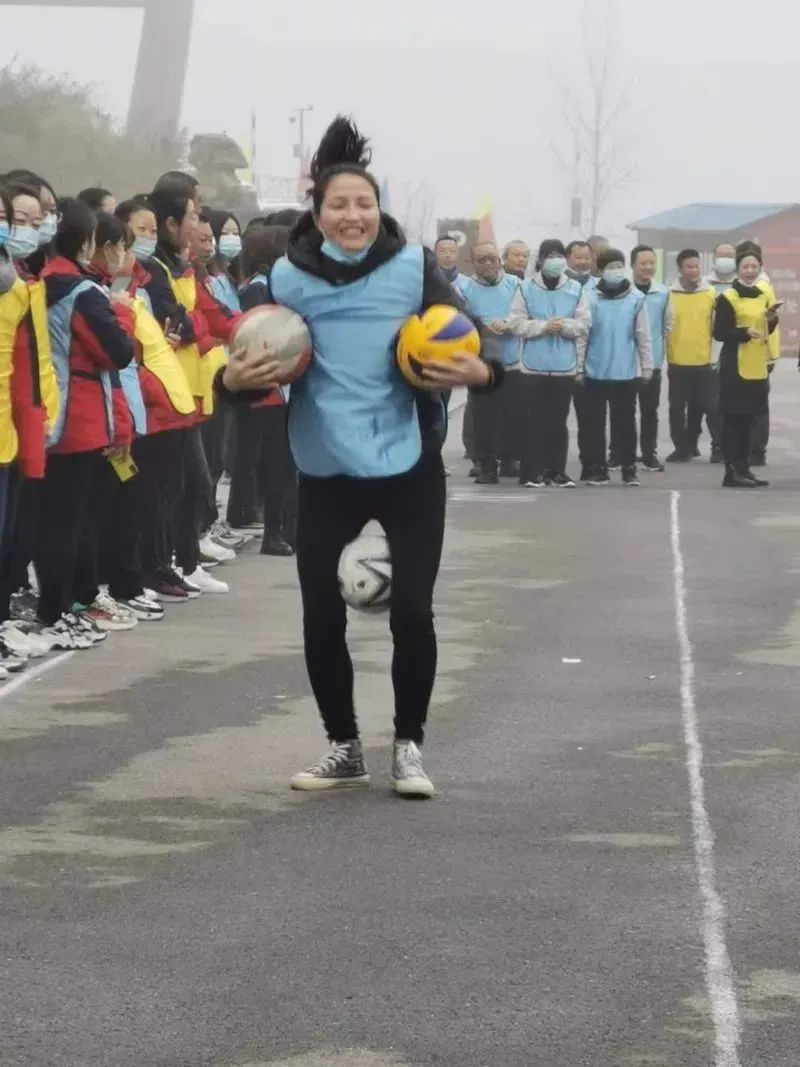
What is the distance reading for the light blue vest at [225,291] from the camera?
566 inches

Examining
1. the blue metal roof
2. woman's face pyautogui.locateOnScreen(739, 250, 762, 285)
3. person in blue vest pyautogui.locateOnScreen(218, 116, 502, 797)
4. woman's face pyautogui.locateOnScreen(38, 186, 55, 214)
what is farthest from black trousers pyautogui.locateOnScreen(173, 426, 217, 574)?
the blue metal roof

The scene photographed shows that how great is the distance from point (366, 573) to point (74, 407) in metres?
3.62

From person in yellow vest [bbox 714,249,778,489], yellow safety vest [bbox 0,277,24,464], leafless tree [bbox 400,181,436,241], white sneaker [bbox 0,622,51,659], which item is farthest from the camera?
leafless tree [bbox 400,181,436,241]

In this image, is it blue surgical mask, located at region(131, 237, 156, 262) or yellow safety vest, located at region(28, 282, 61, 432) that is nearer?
yellow safety vest, located at region(28, 282, 61, 432)

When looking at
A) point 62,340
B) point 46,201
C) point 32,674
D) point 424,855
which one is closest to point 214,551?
point 62,340

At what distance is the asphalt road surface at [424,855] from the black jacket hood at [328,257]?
168 centimetres

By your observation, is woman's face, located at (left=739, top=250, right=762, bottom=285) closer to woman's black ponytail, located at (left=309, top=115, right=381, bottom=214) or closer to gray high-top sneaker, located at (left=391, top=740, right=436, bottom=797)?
woman's black ponytail, located at (left=309, top=115, right=381, bottom=214)

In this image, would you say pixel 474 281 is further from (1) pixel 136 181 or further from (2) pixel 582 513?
(1) pixel 136 181

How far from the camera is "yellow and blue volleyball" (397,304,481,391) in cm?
783

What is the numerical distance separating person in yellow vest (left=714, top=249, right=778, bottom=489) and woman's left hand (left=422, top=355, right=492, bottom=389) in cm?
1343

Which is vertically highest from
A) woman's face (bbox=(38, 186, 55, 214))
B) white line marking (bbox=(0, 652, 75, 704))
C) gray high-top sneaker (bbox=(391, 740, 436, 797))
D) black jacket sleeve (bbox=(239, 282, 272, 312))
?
woman's face (bbox=(38, 186, 55, 214))

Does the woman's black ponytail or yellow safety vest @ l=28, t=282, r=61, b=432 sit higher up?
the woman's black ponytail

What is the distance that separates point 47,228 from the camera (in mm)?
10859

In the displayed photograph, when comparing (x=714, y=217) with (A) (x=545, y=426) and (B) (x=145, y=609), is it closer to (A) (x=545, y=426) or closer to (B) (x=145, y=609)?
(A) (x=545, y=426)
